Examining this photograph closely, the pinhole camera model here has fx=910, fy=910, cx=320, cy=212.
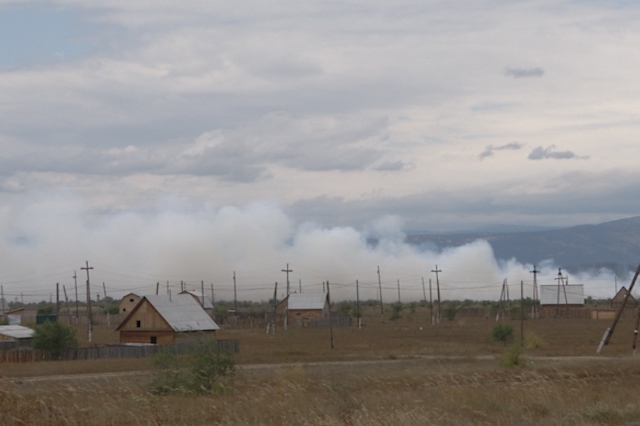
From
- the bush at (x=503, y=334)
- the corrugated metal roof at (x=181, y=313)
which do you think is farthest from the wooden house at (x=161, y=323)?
the bush at (x=503, y=334)

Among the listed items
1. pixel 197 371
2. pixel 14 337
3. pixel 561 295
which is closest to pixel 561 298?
pixel 561 295

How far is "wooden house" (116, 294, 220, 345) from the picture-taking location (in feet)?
238

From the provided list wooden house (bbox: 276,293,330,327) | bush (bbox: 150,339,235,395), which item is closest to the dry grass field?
bush (bbox: 150,339,235,395)

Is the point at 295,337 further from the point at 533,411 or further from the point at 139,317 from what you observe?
the point at 533,411

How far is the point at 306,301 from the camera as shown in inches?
5025

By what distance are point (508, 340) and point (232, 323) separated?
53.0 metres

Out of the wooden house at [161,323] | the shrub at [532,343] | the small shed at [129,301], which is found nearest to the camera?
the shrub at [532,343]

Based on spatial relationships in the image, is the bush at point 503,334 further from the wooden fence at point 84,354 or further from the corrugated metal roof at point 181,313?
the wooden fence at point 84,354

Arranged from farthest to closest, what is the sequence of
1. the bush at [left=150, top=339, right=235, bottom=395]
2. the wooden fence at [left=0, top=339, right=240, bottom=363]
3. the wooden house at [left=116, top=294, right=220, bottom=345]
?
the wooden house at [left=116, top=294, right=220, bottom=345]
the wooden fence at [left=0, top=339, right=240, bottom=363]
the bush at [left=150, top=339, right=235, bottom=395]

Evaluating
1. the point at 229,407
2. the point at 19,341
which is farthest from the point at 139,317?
the point at 229,407

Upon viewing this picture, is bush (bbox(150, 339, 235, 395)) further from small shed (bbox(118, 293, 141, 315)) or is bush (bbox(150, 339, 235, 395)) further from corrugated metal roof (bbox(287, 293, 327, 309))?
small shed (bbox(118, 293, 141, 315))

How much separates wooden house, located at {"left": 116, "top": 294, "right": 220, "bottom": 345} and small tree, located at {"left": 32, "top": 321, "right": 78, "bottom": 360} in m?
9.67

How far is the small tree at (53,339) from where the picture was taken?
206 ft

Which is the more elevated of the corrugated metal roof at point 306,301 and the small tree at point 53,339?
the corrugated metal roof at point 306,301
